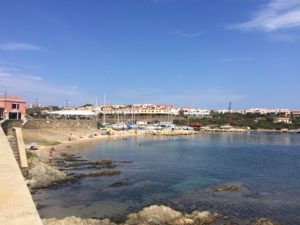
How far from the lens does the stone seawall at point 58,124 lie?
78588 millimetres

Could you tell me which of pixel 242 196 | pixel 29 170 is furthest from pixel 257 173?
pixel 29 170

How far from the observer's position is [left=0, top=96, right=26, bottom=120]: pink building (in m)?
66.9

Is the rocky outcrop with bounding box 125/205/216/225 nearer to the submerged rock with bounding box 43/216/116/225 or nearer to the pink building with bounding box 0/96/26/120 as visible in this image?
the submerged rock with bounding box 43/216/116/225

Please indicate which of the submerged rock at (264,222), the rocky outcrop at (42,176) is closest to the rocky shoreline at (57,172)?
the rocky outcrop at (42,176)

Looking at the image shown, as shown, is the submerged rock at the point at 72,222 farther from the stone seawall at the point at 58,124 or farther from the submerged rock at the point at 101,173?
the stone seawall at the point at 58,124

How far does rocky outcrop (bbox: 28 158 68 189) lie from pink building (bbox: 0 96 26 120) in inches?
1348

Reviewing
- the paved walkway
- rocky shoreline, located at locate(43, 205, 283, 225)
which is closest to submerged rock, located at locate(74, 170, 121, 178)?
rocky shoreline, located at locate(43, 205, 283, 225)

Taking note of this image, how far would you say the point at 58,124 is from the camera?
312 ft

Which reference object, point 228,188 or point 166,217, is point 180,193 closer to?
point 228,188

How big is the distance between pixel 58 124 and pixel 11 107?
2467cm

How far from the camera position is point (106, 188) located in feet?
106

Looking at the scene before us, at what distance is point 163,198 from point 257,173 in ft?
61.5

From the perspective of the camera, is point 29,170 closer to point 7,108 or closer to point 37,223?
point 37,223

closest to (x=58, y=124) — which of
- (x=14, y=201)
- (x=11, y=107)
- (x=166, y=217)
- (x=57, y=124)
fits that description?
(x=57, y=124)
